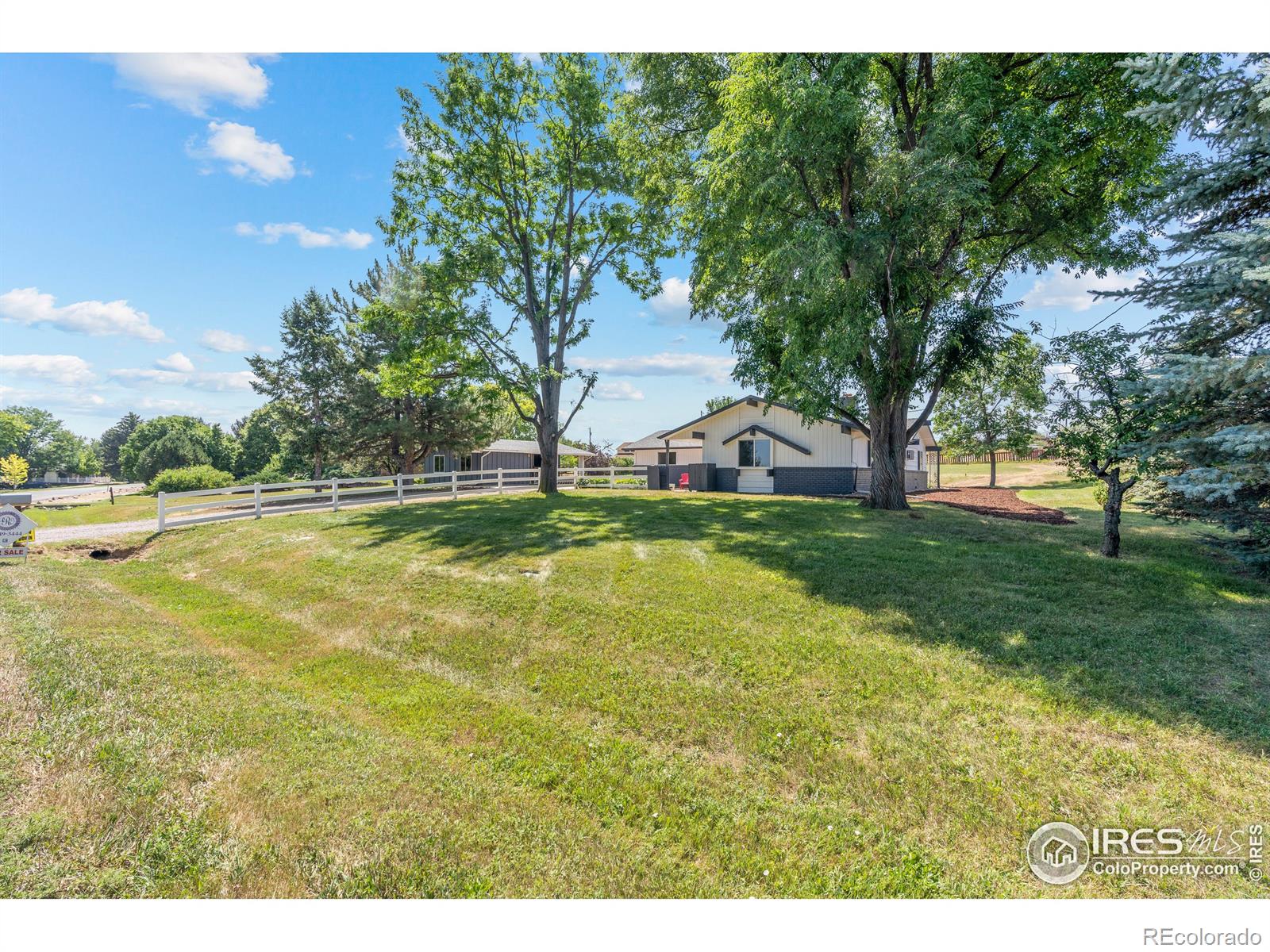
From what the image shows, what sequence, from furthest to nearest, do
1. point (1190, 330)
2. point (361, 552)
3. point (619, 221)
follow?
point (619, 221) → point (361, 552) → point (1190, 330)

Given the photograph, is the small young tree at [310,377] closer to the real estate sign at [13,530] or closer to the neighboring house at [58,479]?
the neighboring house at [58,479]

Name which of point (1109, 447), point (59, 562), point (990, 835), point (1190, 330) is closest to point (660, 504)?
point (1109, 447)

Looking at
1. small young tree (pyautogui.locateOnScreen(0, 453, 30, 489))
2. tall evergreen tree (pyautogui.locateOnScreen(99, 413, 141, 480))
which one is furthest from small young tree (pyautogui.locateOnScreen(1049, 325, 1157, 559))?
tall evergreen tree (pyautogui.locateOnScreen(99, 413, 141, 480))

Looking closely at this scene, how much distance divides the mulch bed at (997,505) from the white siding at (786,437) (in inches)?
125

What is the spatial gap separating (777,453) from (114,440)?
309ft

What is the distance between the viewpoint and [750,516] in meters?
11.7

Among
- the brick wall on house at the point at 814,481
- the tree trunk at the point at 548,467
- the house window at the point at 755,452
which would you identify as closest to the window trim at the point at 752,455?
the house window at the point at 755,452

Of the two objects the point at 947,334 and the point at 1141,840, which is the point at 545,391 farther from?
the point at 1141,840

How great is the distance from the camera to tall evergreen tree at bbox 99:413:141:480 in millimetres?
66750

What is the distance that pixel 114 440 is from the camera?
6994 centimetres

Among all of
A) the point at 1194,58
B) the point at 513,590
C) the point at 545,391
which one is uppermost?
the point at 1194,58

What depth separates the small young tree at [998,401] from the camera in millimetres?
8875

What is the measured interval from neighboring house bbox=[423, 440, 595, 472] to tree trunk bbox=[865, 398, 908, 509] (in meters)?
22.5
